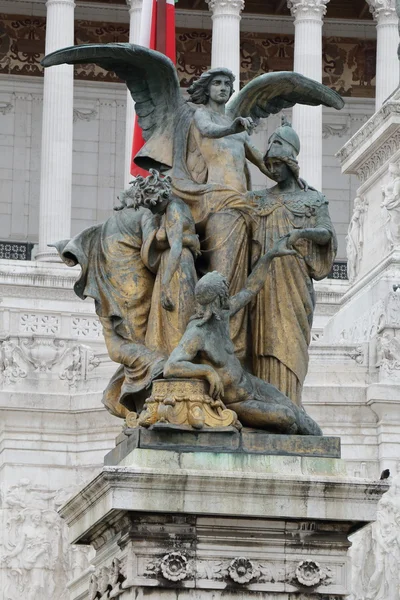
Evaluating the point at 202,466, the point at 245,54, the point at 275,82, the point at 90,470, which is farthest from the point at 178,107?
the point at 245,54

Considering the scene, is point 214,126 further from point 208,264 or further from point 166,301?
point 166,301

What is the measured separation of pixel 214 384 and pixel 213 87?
77.5 inches

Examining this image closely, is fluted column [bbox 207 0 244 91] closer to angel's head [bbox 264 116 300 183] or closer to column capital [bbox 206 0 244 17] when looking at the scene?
column capital [bbox 206 0 244 17]

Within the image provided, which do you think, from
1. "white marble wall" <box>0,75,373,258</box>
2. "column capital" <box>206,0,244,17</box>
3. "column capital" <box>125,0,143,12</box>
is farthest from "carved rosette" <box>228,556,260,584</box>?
"white marble wall" <box>0,75,373,258</box>

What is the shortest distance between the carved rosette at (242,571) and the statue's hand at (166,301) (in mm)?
1444

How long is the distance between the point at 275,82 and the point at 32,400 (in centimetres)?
2268

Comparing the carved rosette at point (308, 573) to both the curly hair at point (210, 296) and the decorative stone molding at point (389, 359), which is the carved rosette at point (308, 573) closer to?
the curly hair at point (210, 296)

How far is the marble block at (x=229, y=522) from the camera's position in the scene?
37.0 ft

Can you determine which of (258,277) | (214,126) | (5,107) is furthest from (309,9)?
(258,277)

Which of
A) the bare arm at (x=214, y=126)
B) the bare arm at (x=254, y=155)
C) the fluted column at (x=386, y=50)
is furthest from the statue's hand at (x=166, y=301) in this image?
the fluted column at (x=386, y=50)

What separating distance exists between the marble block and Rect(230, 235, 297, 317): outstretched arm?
2.85 feet

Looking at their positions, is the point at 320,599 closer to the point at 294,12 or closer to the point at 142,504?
the point at 142,504

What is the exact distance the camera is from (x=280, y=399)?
11.9 meters

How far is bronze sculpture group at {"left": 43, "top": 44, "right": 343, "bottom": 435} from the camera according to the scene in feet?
38.8
